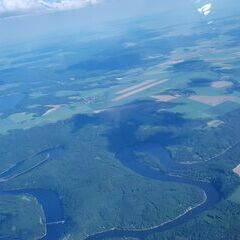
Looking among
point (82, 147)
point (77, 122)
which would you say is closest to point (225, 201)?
point (82, 147)

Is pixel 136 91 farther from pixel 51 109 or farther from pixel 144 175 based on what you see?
pixel 144 175

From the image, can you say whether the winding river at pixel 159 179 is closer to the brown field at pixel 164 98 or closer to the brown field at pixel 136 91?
the brown field at pixel 164 98

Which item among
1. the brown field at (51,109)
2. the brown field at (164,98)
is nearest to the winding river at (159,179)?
the brown field at (164,98)

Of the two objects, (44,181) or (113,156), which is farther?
(113,156)

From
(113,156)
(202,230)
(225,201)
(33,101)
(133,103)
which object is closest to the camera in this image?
(202,230)

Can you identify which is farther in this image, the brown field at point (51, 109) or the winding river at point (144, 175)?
the brown field at point (51, 109)

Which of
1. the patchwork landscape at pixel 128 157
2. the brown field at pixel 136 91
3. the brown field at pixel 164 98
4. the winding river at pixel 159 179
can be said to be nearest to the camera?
the winding river at pixel 159 179

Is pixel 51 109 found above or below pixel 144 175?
below

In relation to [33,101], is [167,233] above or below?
above

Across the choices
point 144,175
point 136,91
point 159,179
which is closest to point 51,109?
point 136,91

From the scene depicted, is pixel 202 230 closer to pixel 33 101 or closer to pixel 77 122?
pixel 77 122

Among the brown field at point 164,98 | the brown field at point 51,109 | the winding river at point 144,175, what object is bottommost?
the brown field at point 51,109
